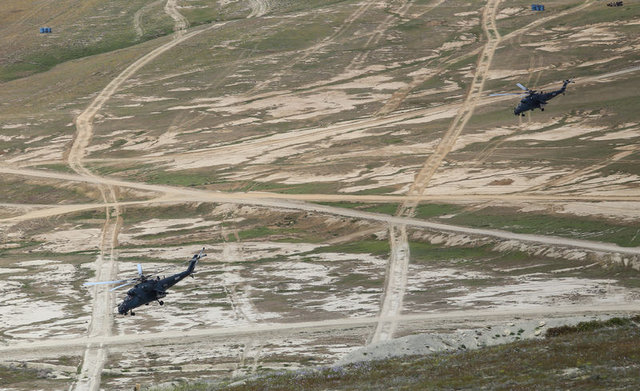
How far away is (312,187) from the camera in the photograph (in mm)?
122500

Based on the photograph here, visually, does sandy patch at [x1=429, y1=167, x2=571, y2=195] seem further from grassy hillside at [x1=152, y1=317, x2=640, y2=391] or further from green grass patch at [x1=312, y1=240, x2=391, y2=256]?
grassy hillside at [x1=152, y1=317, x2=640, y2=391]

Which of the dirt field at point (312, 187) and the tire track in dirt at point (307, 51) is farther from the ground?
the tire track in dirt at point (307, 51)

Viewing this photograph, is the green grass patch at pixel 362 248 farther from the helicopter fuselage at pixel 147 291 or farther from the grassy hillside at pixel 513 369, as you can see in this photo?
the grassy hillside at pixel 513 369

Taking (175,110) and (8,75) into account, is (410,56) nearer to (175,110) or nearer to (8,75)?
(175,110)

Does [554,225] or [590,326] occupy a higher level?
[590,326]

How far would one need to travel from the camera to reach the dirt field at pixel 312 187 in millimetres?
78250

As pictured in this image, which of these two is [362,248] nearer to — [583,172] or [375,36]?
[583,172]

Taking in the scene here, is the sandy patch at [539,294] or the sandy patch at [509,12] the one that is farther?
the sandy patch at [509,12]

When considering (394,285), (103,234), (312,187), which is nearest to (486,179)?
(312,187)

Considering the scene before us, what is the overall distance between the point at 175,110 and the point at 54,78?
3585cm

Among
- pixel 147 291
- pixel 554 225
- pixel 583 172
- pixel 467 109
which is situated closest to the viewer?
pixel 147 291

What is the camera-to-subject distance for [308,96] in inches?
6368

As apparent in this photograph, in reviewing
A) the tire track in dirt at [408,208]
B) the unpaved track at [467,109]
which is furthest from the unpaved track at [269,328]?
the unpaved track at [467,109]

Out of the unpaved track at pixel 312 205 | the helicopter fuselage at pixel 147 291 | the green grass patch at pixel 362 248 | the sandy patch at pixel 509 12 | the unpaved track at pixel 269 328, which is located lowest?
the green grass patch at pixel 362 248
